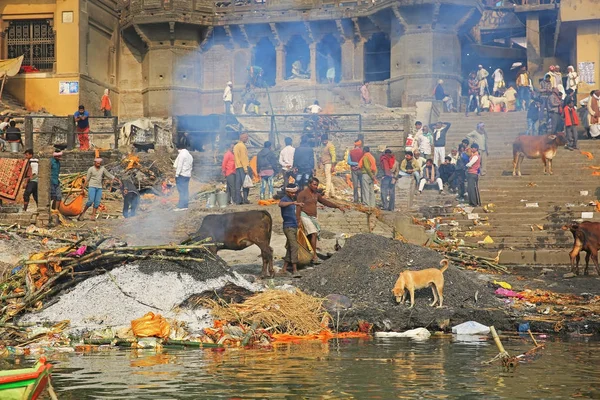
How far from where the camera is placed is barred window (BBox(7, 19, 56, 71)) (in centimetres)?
3731

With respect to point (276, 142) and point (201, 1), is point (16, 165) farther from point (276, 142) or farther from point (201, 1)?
point (201, 1)

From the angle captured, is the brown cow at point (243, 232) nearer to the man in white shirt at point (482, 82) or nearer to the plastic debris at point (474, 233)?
the plastic debris at point (474, 233)

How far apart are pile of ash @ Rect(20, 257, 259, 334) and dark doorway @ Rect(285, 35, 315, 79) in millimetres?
27399

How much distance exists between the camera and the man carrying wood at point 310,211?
1647cm

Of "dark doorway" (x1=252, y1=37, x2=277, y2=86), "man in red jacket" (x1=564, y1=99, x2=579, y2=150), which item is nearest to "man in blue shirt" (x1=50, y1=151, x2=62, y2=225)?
"man in red jacket" (x1=564, y1=99, x2=579, y2=150)

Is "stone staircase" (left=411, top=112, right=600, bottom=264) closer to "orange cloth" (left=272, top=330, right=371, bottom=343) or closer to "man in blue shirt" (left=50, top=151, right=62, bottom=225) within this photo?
"orange cloth" (left=272, top=330, right=371, bottom=343)

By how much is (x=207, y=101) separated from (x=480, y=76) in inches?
487

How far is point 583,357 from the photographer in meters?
11.2

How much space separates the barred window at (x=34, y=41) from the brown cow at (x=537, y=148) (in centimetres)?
1968

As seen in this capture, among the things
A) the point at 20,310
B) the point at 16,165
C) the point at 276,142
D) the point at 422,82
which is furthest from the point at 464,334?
the point at 422,82

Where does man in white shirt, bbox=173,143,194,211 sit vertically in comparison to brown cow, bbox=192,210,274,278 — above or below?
Result: above

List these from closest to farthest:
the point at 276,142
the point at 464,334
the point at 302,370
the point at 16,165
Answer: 1. the point at 302,370
2. the point at 464,334
3. the point at 16,165
4. the point at 276,142

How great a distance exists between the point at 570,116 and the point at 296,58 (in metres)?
18.9

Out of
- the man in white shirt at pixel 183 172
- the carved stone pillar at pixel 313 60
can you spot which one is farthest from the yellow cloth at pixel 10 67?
the man in white shirt at pixel 183 172
